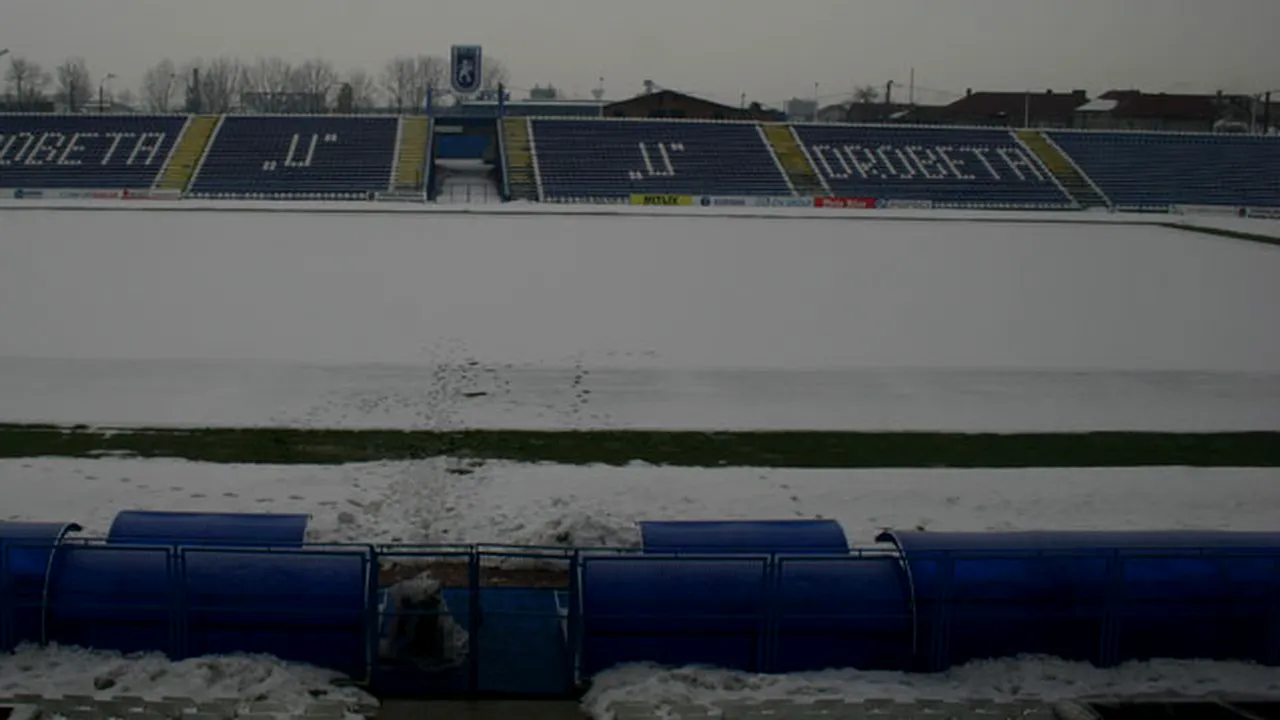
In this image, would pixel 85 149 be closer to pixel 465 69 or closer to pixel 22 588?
pixel 465 69

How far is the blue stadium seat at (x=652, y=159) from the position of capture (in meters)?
58.8

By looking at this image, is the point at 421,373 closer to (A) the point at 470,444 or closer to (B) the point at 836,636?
(A) the point at 470,444

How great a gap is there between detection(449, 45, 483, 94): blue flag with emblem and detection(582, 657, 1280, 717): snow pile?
205 feet

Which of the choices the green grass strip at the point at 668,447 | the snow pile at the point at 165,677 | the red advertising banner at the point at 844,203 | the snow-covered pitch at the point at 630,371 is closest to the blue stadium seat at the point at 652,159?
the red advertising banner at the point at 844,203

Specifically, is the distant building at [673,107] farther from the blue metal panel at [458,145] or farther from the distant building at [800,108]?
the distant building at [800,108]

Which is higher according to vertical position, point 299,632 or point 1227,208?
point 1227,208

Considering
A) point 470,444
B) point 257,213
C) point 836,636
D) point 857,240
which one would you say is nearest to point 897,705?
point 836,636

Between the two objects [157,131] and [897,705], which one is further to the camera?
[157,131]

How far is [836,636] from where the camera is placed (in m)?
8.03

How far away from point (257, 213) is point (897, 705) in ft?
139

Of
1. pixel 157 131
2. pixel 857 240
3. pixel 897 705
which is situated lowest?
pixel 897 705

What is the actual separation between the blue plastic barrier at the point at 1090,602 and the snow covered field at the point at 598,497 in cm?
310

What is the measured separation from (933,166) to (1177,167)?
13.5 metres

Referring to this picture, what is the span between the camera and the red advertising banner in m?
57.7
